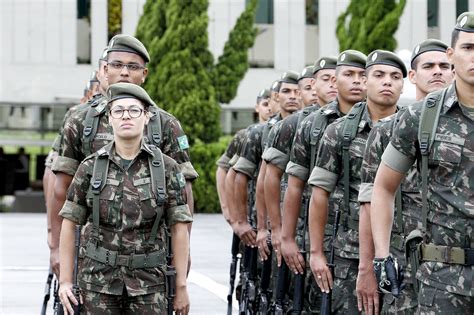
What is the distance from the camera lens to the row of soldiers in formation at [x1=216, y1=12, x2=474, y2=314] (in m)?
5.70

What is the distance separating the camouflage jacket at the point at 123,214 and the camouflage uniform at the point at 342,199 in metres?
1.24

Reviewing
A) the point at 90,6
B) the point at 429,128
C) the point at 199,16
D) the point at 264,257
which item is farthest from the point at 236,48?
the point at 429,128

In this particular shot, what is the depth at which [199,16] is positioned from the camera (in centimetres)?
3027

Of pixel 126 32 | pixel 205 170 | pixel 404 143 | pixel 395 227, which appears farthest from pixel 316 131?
pixel 126 32

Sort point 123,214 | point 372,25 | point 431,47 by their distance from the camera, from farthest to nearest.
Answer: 1. point 372,25
2. point 431,47
3. point 123,214

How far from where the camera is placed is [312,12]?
36.1 meters

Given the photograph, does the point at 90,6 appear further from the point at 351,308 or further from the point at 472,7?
the point at 351,308

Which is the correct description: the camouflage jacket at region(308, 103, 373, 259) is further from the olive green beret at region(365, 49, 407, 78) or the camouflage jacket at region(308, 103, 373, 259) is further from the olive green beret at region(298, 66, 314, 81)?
the olive green beret at region(298, 66, 314, 81)

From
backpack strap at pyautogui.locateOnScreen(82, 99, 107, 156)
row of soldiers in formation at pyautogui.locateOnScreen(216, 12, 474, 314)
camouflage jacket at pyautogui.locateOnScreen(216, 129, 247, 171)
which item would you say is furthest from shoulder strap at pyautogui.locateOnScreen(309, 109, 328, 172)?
camouflage jacket at pyautogui.locateOnScreen(216, 129, 247, 171)

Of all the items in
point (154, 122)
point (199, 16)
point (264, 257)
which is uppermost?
point (199, 16)

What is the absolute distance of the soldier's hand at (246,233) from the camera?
40.1 ft

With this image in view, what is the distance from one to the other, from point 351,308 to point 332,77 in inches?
105

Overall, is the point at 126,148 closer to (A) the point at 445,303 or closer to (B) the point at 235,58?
(A) the point at 445,303

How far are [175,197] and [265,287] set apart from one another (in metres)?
3.66
